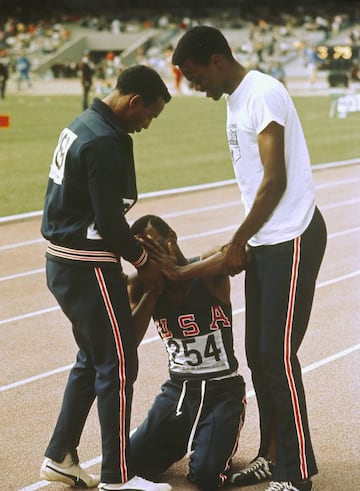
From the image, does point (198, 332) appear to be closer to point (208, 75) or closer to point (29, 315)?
point (208, 75)

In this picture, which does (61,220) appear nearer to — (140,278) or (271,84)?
(140,278)

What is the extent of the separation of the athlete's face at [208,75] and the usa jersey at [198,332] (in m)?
1.04

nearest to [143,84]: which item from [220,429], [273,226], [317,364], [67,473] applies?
[273,226]

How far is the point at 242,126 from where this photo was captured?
399 centimetres

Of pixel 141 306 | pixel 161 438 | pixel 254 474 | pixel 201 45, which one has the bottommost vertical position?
pixel 254 474

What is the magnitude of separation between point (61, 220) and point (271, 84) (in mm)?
1126

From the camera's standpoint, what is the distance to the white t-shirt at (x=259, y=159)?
3.95m

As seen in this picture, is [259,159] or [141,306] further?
[141,306]

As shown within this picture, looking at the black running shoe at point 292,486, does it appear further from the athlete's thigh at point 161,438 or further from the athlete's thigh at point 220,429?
the athlete's thigh at point 161,438

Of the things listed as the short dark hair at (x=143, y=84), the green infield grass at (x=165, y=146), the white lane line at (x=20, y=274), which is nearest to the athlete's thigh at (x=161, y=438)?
the short dark hair at (x=143, y=84)

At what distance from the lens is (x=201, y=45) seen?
397cm

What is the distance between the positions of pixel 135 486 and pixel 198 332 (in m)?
0.85

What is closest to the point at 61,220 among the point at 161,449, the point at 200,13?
the point at 161,449

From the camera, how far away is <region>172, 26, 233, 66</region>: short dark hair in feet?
13.0
